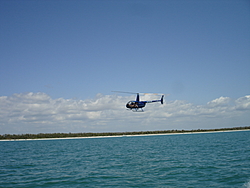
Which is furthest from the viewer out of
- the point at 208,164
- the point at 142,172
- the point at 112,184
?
the point at 208,164

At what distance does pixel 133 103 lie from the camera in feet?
177

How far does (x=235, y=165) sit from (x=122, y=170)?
50.2 ft

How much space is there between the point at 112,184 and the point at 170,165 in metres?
12.5

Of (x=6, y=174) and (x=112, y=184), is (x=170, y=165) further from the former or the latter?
(x=6, y=174)

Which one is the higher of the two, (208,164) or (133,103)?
(133,103)

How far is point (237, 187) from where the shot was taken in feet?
72.7

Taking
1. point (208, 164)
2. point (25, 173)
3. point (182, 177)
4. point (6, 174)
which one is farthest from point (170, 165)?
point (6, 174)

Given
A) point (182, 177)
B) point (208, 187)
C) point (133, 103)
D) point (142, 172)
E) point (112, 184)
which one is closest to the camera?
point (208, 187)

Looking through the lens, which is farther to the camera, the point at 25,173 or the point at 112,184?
the point at 25,173

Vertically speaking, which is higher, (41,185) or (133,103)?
(133,103)

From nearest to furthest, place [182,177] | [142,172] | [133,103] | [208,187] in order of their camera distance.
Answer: [208,187] → [182,177] → [142,172] → [133,103]

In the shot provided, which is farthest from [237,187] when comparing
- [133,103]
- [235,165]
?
[133,103]

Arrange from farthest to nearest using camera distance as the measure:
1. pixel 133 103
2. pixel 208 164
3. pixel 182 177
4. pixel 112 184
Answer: pixel 133 103
pixel 208 164
pixel 182 177
pixel 112 184

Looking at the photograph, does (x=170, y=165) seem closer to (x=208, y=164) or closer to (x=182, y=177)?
(x=208, y=164)
